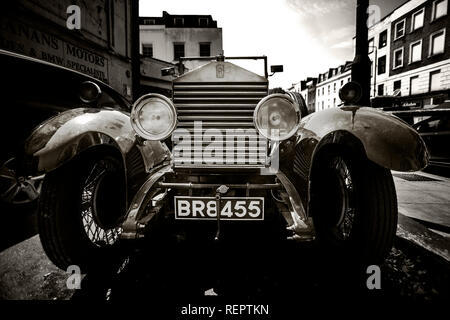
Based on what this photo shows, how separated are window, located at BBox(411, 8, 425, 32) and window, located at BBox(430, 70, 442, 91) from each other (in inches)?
161

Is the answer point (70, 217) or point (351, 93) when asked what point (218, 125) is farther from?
point (70, 217)

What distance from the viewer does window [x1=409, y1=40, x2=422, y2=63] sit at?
19.6 meters

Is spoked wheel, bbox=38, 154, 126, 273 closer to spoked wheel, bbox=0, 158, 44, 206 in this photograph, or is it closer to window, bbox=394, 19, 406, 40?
spoked wheel, bbox=0, 158, 44, 206

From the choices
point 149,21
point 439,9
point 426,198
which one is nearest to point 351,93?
point 426,198

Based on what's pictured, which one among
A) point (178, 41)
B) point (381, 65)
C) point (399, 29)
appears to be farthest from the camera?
point (381, 65)

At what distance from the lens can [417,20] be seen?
19641 mm

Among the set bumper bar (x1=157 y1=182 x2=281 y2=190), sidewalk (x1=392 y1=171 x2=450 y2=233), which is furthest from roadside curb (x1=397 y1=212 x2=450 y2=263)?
bumper bar (x1=157 y1=182 x2=281 y2=190)

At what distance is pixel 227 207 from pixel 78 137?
3.51ft

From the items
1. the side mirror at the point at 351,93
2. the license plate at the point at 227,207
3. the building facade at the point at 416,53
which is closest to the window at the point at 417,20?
the building facade at the point at 416,53

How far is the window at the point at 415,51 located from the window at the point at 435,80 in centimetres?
215

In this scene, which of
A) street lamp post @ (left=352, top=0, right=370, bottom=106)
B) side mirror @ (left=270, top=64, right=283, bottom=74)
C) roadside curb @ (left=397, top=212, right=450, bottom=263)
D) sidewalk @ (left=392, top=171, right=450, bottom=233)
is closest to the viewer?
roadside curb @ (left=397, top=212, right=450, bottom=263)
